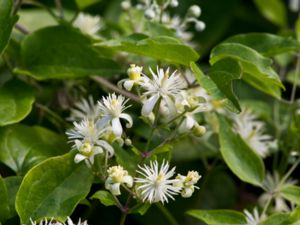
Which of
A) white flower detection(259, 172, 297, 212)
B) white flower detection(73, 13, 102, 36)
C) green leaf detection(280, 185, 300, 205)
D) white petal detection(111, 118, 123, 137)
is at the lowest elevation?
white flower detection(259, 172, 297, 212)

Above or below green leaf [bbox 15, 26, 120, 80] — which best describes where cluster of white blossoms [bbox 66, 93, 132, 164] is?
above

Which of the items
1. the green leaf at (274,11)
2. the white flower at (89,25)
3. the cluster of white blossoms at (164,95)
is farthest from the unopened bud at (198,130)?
the green leaf at (274,11)

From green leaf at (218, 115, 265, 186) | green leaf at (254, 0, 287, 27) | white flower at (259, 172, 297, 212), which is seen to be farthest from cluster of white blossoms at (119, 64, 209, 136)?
green leaf at (254, 0, 287, 27)

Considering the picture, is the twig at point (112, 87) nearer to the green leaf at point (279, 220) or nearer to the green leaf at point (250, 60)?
the green leaf at point (250, 60)

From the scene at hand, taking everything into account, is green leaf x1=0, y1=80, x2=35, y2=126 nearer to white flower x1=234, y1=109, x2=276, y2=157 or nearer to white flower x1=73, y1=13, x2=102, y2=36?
white flower x1=73, y1=13, x2=102, y2=36

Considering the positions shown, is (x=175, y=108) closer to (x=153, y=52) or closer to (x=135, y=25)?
(x=153, y=52)

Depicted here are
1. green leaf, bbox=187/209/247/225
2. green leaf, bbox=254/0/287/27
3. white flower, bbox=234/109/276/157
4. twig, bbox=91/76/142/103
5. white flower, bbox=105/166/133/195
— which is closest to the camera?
white flower, bbox=105/166/133/195

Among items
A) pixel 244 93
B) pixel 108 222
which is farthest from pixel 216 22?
pixel 108 222

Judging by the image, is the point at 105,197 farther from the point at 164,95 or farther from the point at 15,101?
the point at 15,101
